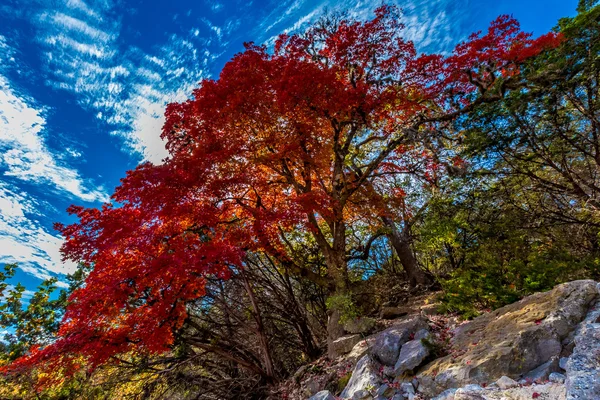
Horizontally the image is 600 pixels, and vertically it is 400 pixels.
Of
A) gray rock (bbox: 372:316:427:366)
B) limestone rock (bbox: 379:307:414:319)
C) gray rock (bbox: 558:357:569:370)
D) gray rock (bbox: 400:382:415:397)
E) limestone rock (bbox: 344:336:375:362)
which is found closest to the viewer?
gray rock (bbox: 558:357:569:370)

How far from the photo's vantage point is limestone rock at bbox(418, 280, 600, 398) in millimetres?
3078

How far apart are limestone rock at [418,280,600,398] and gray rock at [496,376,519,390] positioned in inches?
4.8

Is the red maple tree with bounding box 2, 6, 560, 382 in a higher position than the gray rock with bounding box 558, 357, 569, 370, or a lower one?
higher

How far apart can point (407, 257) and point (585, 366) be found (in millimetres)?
7196

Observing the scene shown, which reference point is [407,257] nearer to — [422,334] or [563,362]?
[422,334]

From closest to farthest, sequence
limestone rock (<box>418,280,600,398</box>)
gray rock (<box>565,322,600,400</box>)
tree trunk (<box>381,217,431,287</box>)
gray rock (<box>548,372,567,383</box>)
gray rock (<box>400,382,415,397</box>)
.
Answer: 1. gray rock (<box>565,322,600,400</box>)
2. gray rock (<box>548,372,567,383</box>)
3. limestone rock (<box>418,280,600,398</box>)
4. gray rock (<box>400,382,415,397</box>)
5. tree trunk (<box>381,217,431,287</box>)

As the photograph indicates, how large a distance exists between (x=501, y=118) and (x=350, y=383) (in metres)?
5.52

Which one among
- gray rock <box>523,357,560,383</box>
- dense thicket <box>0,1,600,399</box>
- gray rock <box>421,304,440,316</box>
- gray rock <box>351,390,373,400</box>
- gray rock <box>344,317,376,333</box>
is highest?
dense thicket <box>0,1,600,399</box>

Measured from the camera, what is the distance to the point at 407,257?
376 inches

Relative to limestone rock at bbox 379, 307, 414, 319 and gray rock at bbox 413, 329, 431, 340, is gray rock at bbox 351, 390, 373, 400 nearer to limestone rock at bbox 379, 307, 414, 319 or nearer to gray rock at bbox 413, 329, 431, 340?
gray rock at bbox 413, 329, 431, 340

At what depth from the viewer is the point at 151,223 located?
714 cm

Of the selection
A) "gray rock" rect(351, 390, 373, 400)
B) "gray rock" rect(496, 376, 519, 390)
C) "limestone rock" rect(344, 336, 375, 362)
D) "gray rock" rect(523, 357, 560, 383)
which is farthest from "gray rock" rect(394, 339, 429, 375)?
"gray rock" rect(523, 357, 560, 383)

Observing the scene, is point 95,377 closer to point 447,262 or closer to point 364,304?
point 364,304

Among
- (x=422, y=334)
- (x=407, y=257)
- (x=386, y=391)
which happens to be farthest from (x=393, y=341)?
(x=407, y=257)
